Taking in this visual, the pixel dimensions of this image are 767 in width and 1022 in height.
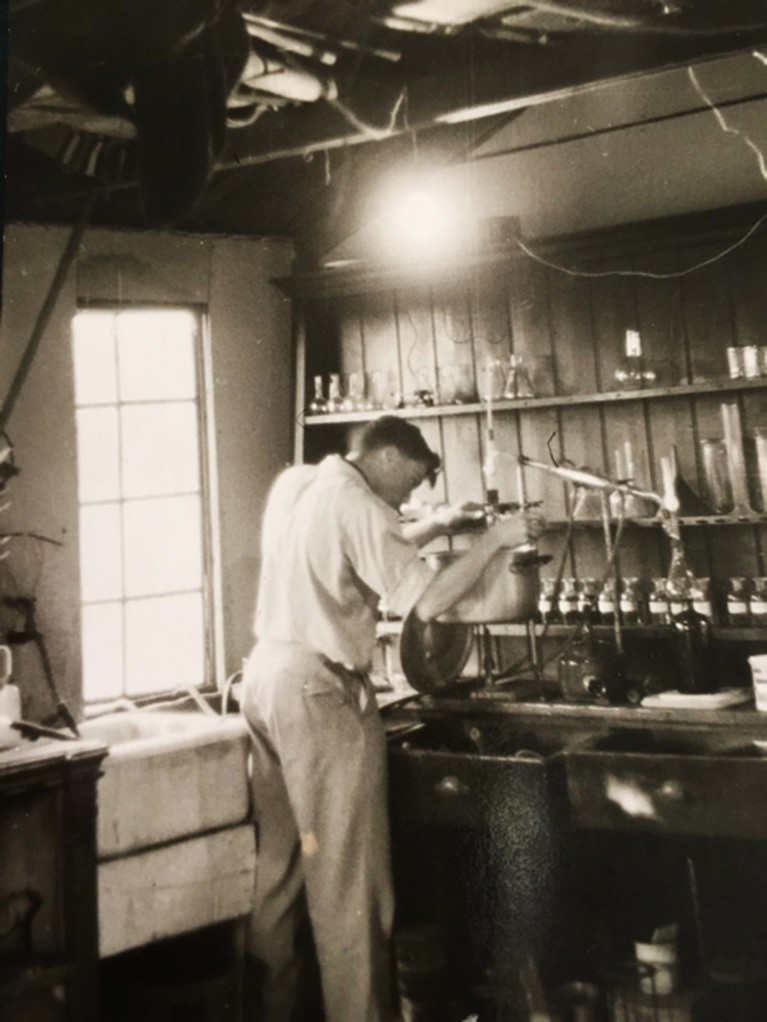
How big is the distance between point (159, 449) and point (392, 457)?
3.36 ft

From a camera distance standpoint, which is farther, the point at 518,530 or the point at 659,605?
the point at 659,605

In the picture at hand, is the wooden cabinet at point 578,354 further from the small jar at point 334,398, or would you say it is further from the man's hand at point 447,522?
the man's hand at point 447,522

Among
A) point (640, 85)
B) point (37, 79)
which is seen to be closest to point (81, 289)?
point (37, 79)

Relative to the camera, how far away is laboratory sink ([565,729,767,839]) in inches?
Result: 95.8

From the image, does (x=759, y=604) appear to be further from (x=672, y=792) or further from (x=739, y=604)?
(x=672, y=792)

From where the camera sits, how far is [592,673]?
291 centimetres

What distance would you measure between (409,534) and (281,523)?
0.49 m

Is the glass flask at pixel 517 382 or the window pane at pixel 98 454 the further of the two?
the glass flask at pixel 517 382

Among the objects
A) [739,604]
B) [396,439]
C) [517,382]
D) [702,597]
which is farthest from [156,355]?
[739,604]

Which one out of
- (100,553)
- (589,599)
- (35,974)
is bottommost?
(35,974)

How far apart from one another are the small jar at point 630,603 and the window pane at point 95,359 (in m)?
1.74

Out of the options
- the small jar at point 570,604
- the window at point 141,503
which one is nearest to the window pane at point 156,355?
the window at point 141,503

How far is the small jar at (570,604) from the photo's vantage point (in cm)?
326

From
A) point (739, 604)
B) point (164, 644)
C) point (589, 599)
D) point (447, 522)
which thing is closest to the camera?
point (739, 604)
